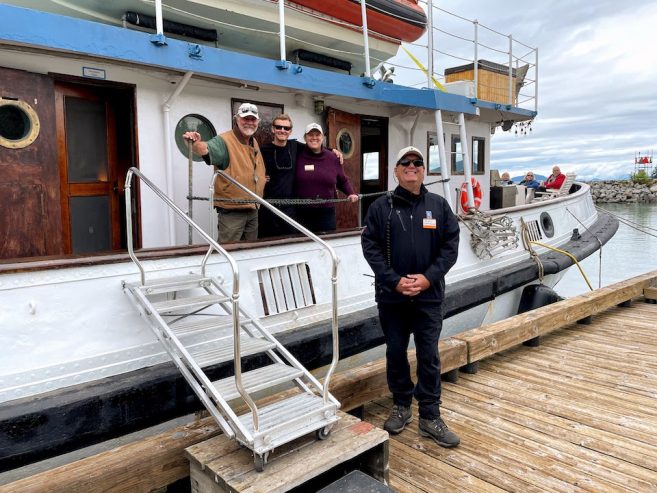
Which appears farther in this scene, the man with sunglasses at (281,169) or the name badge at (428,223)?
the man with sunglasses at (281,169)

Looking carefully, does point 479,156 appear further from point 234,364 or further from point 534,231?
point 234,364

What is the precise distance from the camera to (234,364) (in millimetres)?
2527

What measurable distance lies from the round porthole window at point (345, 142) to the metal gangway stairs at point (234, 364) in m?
3.13

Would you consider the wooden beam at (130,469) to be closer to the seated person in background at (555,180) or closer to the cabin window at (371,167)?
the cabin window at (371,167)

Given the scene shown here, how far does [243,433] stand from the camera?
88.2 inches

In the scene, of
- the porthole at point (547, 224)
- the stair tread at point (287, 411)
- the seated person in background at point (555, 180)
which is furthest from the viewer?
the seated person in background at point (555, 180)

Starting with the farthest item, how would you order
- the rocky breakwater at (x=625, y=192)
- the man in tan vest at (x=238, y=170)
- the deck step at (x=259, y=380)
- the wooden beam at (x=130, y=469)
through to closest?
the rocky breakwater at (x=625, y=192) → the man in tan vest at (x=238, y=170) → the deck step at (x=259, y=380) → the wooden beam at (x=130, y=469)

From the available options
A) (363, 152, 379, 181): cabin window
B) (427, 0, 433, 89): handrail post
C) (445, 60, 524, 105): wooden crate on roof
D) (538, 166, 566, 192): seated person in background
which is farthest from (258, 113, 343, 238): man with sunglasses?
(538, 166, 566, 192): seated person in background

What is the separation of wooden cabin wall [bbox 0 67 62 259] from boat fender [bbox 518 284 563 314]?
5.18 m

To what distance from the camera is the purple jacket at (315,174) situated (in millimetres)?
4484

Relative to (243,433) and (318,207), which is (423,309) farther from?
(318,207)

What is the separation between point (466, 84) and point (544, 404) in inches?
181

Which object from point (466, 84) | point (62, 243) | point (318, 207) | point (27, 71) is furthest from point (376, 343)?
point (466, 84)

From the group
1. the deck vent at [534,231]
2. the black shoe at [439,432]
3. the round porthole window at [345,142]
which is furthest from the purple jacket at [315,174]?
the deck vent at [534,231]
